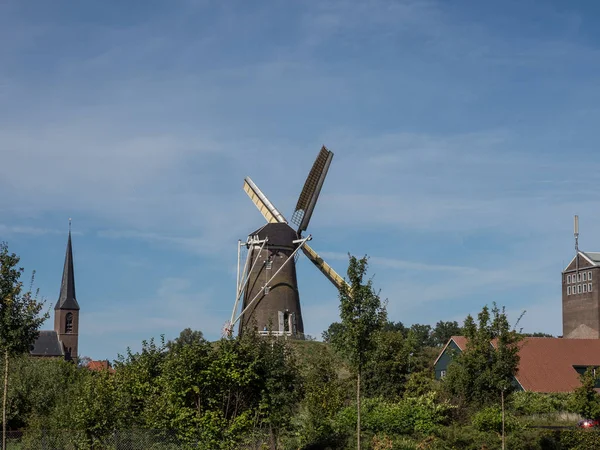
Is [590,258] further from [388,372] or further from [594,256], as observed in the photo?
[388,372]

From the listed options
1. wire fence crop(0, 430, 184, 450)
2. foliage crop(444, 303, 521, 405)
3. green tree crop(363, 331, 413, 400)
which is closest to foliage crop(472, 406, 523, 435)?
foliage crop(444, 303, 521, 405)

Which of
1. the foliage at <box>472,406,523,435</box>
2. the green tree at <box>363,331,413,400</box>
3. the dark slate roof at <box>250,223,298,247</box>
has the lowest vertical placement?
the foliage at <box>472,406,523,435</box>

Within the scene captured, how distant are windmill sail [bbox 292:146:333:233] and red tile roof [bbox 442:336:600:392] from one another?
610 inches

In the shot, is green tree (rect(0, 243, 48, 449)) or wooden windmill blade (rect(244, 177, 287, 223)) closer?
green tree (rect(0, 243, 48, 449))

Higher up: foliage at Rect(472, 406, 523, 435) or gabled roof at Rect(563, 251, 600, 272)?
gabled roof at Rect(563, 251, 600, 272)

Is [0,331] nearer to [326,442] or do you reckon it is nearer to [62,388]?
[326,442]

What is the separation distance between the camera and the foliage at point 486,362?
3416 cm

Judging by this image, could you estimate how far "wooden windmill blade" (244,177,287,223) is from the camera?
237ft

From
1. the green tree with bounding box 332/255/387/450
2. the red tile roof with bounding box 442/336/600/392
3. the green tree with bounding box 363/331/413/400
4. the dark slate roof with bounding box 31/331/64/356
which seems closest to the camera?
the green tree with bounding box 332/255/387/450

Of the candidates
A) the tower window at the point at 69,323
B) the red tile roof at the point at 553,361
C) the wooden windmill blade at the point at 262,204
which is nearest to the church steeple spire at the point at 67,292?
the tower window at the point at 69,323

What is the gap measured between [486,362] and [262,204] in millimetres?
42253

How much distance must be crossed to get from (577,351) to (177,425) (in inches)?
1935

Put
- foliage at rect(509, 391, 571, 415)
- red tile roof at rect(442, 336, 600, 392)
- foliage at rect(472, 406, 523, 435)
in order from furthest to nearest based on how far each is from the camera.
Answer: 1. red tile roof at rect(442, 336, 600, 392)
2. foliage at rect(509, 391, 571, 415)
3. foliage at rect(472, 406, 523, 435)

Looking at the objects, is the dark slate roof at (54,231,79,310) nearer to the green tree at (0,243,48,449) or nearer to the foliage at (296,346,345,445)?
the foliage at (296,346,345,445)
